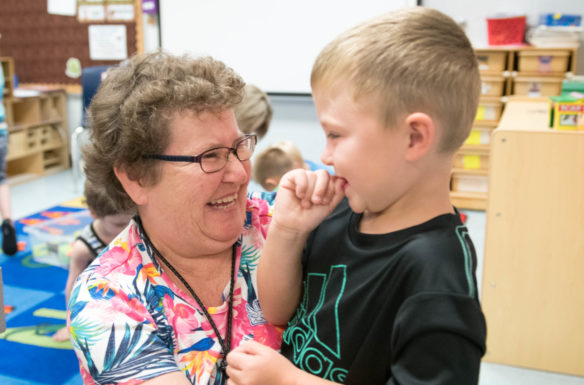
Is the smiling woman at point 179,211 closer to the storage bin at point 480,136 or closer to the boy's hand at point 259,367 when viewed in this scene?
the boy's hand at point 259,367

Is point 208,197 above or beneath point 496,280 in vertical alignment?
above

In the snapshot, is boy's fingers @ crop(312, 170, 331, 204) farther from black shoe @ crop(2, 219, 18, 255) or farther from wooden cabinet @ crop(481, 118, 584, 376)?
black shoe @ crop(2, 219, 18, 255)

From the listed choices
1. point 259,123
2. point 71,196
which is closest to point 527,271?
point 259,123

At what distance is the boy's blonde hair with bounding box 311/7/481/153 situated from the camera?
760 mm

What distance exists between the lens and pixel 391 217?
34.3 inches

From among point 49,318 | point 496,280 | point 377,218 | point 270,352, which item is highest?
point 377,218

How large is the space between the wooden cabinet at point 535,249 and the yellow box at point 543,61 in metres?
1.92

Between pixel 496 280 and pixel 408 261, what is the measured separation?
1.79m

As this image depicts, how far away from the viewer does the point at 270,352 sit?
2.94ft

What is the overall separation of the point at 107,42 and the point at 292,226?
5359 millimetres

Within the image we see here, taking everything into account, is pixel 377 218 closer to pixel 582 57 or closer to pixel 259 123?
pixel 259 123

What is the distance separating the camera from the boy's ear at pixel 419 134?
2.50 ft

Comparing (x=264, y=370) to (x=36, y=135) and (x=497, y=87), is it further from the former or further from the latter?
(x=36, y=135)

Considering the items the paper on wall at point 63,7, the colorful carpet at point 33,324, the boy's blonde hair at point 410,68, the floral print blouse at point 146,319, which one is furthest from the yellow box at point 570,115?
the paper on wall at point 63,7
